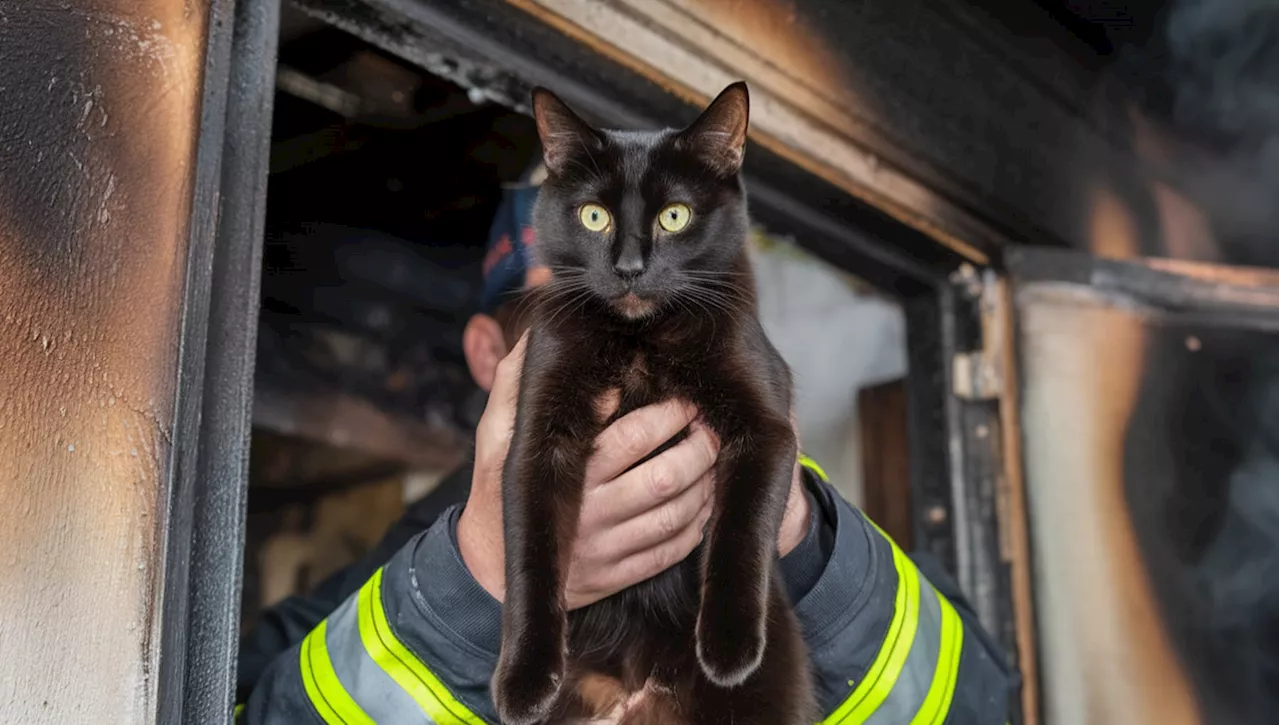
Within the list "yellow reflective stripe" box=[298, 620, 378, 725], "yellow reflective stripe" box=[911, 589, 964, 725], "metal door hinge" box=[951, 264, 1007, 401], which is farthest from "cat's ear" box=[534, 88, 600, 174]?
"metal door hinge" box=[951, 264, 1007, 401]

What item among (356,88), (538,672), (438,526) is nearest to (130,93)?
(438,526)

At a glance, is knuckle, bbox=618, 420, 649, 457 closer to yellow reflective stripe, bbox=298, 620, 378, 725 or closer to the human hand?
the human hand

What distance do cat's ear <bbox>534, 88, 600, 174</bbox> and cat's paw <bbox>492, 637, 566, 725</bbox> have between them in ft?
2.04

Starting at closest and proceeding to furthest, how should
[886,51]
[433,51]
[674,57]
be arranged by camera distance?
1. [433,51]
2. [674,57]
3. [886,51]

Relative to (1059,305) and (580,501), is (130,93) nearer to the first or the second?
→ (580,501)

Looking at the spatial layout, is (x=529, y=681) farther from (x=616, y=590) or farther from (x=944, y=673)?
(x=944, y=673)

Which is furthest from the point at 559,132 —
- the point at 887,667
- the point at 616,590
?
the point at 887,667

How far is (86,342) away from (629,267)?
573mm

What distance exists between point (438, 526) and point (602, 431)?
235 millimetres

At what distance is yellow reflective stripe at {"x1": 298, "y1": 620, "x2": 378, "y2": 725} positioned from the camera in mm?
1169

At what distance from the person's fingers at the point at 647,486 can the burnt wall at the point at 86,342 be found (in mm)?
459

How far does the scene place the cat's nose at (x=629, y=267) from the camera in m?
1.20

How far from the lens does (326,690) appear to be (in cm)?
119

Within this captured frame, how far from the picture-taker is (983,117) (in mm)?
2164
